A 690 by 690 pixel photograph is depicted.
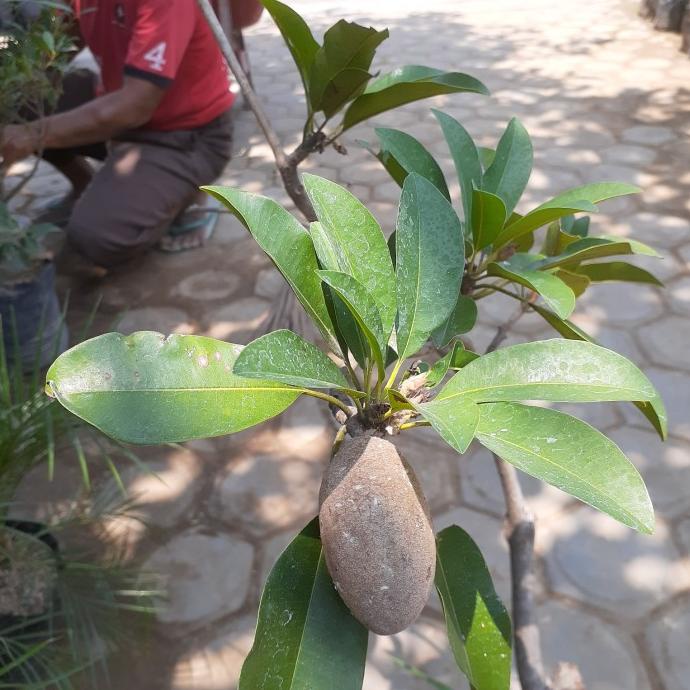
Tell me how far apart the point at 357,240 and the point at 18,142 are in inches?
65.3

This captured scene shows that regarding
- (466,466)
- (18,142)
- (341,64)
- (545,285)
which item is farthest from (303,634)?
(18,142)

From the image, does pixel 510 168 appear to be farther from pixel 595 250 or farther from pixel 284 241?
pixel 284 241

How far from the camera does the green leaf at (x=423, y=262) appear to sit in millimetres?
517

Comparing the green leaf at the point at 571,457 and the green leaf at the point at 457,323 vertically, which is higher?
the green leaf at the point at 571,457

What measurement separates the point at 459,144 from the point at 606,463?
44cm

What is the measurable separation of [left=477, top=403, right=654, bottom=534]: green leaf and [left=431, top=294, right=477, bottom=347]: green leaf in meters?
0.14

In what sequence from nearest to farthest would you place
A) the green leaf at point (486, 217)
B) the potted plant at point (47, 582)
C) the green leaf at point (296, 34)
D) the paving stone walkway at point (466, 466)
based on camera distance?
the green leaf at point (486, 217) → the green leaf at point (296, 34) → the potted plant at point (47, 582) → the paving stone walkway at point (466, 466)

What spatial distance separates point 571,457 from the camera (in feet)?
1.40

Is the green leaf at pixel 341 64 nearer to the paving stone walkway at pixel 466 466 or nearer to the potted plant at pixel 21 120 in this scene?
the potted plant at pixel 21 120

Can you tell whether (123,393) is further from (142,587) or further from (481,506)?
(481,506)

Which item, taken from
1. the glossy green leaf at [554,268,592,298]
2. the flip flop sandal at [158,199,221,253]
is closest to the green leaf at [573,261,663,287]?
the glossy green leaf at [554,268,592,298]

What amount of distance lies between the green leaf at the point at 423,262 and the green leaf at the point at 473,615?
176mm

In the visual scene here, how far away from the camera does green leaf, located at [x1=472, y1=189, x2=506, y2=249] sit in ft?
1.96

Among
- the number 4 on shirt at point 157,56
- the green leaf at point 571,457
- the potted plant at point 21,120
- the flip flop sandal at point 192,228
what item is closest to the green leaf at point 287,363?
the green leaf at point 571,457
